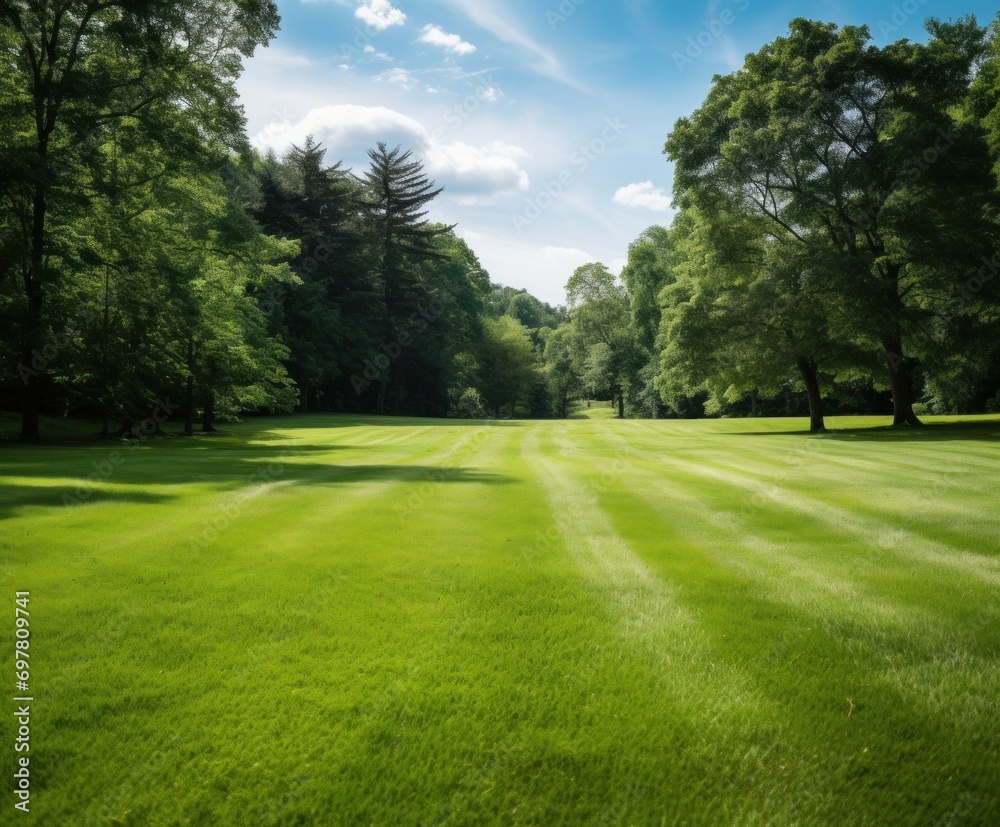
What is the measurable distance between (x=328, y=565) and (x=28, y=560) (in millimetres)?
2629

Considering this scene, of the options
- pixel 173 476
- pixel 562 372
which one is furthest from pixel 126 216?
pixel 562 372

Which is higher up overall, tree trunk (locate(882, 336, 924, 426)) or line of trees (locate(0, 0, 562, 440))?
line of trees (locate(0, 0, 562, 440))

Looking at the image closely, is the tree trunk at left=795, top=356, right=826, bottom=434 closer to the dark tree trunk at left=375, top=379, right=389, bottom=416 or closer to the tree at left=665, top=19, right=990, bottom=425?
the tree at left=665, top=19, right=990, bottom=425

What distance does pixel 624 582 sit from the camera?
5.25m

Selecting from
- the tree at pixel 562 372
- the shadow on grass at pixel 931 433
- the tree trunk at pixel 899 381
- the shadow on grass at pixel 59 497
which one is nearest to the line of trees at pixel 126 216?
the shadow on grass at pixel 59 497

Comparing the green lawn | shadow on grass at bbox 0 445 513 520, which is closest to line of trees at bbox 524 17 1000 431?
shadow on grass at bbox 0 445 513 520

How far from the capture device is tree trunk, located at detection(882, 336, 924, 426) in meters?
25.7

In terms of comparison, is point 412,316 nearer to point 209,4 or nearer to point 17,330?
point 209,4

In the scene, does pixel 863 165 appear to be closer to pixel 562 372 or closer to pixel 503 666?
pixel 503 666

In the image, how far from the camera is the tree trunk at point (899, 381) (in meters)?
25.7

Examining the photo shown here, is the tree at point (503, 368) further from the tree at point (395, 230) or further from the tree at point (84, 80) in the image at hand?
the tree at point (84, 80)

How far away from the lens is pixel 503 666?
3697mm

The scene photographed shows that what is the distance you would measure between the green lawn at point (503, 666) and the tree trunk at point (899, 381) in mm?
21058

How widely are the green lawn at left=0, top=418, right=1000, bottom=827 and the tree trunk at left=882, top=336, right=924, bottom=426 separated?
21.1 meters
